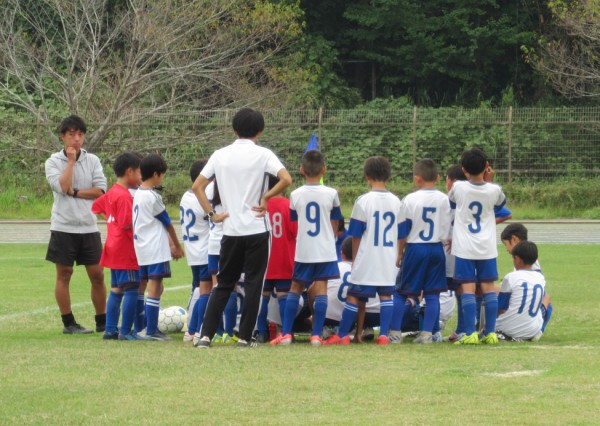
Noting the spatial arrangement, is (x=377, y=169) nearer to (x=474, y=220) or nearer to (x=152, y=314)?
(x=474, y=220)

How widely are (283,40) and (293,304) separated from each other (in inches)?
1178

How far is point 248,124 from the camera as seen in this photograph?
30.9 ft

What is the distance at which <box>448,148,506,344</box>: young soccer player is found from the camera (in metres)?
9.88

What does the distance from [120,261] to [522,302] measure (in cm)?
352

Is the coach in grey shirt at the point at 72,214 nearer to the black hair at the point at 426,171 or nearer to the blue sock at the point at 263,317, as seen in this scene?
the blue sock at the point at 263,317

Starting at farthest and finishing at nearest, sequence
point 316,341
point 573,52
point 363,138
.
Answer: point 573,52
point 363,138
point 316,341

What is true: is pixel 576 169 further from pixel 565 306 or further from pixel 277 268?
pixel 277 268

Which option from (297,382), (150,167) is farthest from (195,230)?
(297,382)

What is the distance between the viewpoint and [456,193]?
999cm

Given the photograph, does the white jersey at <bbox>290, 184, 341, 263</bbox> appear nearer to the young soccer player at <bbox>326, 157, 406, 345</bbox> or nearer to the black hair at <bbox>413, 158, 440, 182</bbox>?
the young soccer player at <bbox>326, 157, 406, 345</bbox>

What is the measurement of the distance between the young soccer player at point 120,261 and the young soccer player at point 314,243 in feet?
4.60

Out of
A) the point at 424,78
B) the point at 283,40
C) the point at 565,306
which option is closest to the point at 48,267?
the point at 565,306

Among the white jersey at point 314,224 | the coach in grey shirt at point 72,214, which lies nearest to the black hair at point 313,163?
the white jersey at point 314,224

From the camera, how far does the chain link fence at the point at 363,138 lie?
33094 mm
